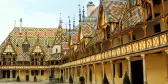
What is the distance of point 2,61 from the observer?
63.6 m

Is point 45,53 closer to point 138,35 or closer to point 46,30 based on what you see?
point 46,30

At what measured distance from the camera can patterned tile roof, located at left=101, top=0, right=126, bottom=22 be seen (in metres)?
30.8

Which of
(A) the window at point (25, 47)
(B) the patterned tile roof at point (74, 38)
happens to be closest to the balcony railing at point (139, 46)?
(B) the patterned tile roof at point (74, 38)

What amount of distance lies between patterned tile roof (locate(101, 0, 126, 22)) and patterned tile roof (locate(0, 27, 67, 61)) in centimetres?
3304

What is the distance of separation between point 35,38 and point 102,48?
41.8 meters

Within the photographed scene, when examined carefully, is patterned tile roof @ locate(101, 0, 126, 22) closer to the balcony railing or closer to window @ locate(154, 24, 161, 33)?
the balcony railing

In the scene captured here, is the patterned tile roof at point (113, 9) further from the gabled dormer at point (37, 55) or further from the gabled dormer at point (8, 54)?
the gabled dormer at point (8, 54)

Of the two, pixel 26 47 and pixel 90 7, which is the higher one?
pixel 90 7

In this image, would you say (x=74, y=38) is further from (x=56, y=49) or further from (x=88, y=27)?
(x=56, y=49)

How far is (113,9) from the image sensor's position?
31.9 meters

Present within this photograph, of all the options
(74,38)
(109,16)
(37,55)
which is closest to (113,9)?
(109,16)

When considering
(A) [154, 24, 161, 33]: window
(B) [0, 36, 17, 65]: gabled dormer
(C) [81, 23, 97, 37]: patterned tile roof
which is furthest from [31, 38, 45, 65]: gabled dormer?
(A) [154, 24, 161, 33]: window

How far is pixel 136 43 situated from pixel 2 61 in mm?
49287

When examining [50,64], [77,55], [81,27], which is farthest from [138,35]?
[50,64]
